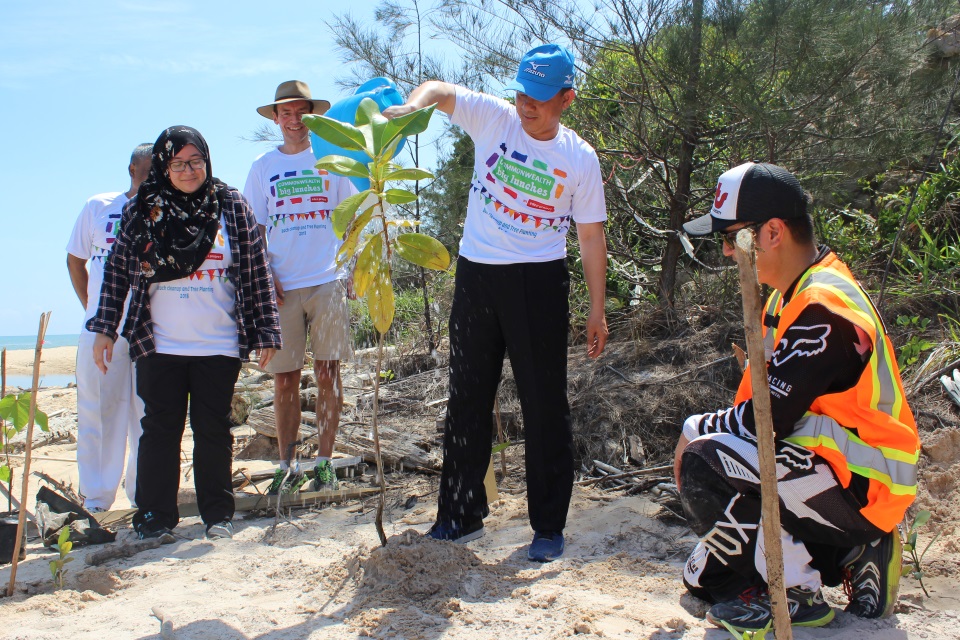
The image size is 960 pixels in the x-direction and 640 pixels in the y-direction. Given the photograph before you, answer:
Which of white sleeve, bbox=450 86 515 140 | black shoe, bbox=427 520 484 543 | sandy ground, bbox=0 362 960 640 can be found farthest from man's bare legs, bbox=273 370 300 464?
white sleeve, bbox=450 86 515 140

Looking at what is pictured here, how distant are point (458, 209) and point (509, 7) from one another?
1.86 metres

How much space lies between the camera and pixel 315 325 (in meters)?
4.17

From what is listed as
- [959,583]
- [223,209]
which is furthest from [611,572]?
[223,209]

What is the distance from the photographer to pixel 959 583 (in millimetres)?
2730

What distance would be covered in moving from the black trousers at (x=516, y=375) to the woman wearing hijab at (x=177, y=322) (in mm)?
998

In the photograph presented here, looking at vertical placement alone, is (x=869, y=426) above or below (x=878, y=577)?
above

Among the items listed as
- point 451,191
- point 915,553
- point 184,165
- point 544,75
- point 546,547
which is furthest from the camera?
point 451,191

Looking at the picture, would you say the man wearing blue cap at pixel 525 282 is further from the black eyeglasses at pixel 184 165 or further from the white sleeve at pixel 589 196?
the black eyeglasses at pixel 184 165

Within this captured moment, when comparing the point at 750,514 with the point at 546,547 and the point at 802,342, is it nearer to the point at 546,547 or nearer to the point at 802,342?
the point at 802,342

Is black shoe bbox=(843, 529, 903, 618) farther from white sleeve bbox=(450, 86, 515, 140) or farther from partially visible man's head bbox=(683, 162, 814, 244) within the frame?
white sleeve bbox=(450, 86, 515, 140)

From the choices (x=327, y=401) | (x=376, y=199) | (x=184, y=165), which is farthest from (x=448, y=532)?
(x=184, y=165)

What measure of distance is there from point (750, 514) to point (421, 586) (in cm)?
114

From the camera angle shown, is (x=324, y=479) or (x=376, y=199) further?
(x=324, y=479)

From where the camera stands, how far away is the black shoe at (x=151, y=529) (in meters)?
3.52
